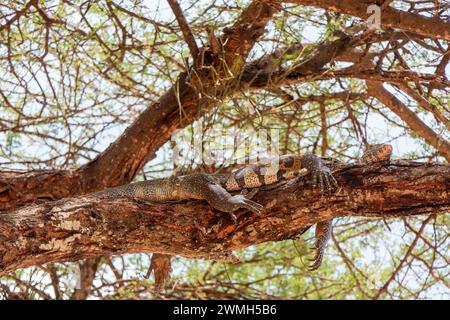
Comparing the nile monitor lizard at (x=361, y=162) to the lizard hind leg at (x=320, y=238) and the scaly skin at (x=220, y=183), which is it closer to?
the lizard hind leg at (x=320, y=238)

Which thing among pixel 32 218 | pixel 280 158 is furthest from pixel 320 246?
pixel 32 218

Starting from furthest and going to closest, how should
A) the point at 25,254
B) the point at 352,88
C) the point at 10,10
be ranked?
the point at 352,88
the point at 10,10
the point at 25,254

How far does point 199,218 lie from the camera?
166 inches

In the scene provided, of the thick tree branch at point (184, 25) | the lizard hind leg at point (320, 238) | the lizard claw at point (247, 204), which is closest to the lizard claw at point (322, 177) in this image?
the lizard claw at point (247, 204)

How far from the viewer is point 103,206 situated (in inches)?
160

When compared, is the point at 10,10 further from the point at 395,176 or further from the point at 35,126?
the point at 395,176

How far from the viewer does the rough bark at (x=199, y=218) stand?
12.2 feet

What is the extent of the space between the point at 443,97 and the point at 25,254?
3813 mm

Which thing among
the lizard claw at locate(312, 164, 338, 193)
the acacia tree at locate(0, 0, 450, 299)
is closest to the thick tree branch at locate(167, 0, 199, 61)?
the acacia tree at locate(0, 0, 450, 299)

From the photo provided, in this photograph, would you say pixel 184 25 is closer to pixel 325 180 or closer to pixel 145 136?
pixel 145 136

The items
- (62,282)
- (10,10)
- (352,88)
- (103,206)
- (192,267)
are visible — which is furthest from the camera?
(192,267)

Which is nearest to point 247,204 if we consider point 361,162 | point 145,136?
point 361,162

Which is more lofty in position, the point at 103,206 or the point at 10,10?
the point at 10,10

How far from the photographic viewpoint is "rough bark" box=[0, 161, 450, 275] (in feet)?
12.2
